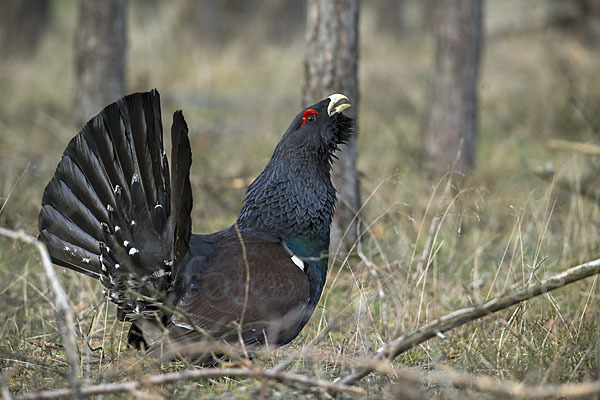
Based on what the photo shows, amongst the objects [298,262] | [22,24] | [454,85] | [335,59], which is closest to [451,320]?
[298,262]

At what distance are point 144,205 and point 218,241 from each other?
1.62ft

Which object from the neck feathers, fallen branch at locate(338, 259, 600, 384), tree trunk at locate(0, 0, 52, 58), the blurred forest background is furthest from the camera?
tree trunk at locate(0, 0, 52, 58)

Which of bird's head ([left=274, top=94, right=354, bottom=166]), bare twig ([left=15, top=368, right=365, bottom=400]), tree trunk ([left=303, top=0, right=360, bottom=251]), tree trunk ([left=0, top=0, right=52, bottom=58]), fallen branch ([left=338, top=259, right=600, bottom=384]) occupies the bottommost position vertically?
bare twig ([left=15, top=368, right=365, bottom=400])

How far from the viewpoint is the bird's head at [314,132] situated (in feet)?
11.6

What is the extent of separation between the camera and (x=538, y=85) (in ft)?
34.9

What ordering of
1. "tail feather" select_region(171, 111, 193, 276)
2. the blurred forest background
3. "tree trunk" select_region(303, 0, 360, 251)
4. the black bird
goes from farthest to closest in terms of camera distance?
"tree trunk" select_region(303, 0, 360, 251) → the blurred forest background → the black bird → "tail feather" select_region(171, 111, 193, 276)

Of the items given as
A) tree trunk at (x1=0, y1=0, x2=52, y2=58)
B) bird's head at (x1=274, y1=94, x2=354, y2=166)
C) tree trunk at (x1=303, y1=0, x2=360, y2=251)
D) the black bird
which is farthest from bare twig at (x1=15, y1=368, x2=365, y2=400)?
tree trunk at (x1=0, y1=0, x2=52, y2=58)

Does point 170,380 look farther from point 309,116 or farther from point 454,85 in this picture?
point 454,85

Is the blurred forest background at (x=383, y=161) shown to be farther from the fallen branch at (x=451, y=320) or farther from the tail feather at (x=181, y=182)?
the tail feather at (x=181, y=182)

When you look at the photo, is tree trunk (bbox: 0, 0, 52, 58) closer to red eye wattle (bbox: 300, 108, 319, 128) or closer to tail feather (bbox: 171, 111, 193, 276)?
red eye wattle (bbox: 300, 108, 319, 128)

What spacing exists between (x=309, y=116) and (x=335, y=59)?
120 centimetres

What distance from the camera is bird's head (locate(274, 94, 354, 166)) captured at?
353 cm

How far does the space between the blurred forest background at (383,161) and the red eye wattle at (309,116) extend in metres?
0.64

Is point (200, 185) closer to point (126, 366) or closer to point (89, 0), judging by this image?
point (89, 0)
